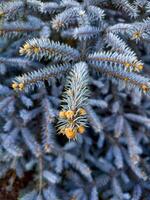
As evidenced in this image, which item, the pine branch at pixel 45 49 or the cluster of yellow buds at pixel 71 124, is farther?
the pine branch at pixel 45 49

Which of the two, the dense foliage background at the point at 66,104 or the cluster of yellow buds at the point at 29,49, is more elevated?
the cluster of yellow buds at the point at 29,49

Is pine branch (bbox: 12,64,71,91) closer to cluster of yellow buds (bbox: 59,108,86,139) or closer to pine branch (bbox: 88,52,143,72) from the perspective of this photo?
pine branch (bbox: 88,52,143,72)

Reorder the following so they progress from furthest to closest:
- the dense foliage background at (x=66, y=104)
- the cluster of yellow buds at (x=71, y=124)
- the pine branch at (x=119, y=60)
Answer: the dense foliage background at (x=66, y=104)
the pine branch at (x=119, y=60)
the cluster of yellow buds at (x=71, y=124)

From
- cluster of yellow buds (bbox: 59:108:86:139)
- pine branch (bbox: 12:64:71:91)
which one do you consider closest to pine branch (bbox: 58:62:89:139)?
cluster of yellow buds (bbox: 59:108:86:139)

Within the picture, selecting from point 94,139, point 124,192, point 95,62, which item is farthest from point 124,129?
point 95,62

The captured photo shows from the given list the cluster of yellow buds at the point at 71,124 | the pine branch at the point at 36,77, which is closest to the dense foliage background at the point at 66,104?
the pine branch at the point at 36,77

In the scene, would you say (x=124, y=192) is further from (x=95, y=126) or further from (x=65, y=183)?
(x=95, y=126)

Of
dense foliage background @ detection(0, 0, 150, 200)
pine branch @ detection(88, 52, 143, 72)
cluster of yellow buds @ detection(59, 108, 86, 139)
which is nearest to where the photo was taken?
cluster of yellow buds @ detection(59, 108, 86, 139)

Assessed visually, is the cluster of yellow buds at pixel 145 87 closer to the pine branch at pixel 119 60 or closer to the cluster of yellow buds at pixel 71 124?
the pine branch at pixel 119 60
